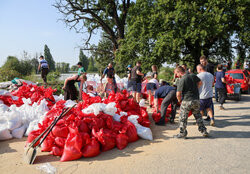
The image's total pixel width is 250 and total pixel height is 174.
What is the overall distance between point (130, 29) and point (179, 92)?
12305 mm

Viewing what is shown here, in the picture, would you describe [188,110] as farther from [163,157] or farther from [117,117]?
[117,117]

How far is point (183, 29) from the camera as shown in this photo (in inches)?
463

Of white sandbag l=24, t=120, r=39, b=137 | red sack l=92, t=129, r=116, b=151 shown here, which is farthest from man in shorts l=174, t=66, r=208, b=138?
white sandbag l=24, t=120, r=39, b=137

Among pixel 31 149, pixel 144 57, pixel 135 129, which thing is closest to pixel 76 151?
pixel 31 149

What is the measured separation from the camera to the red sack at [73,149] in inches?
118

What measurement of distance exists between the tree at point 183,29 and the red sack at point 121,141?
9.45 meters

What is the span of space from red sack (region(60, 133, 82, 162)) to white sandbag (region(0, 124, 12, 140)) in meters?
1.93

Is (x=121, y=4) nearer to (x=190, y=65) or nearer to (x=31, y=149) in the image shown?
(x=190, y=65)

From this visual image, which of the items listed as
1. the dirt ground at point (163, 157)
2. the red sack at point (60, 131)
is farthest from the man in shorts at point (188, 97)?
the red sack at point (60, 131)

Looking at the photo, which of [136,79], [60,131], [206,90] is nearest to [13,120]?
[60,131]

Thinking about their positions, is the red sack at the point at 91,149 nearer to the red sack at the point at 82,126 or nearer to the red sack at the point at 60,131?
the red sack at the point at 82,126

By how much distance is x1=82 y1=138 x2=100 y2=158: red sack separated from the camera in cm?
307

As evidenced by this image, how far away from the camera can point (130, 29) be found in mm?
14938

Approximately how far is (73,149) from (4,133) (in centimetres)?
213
